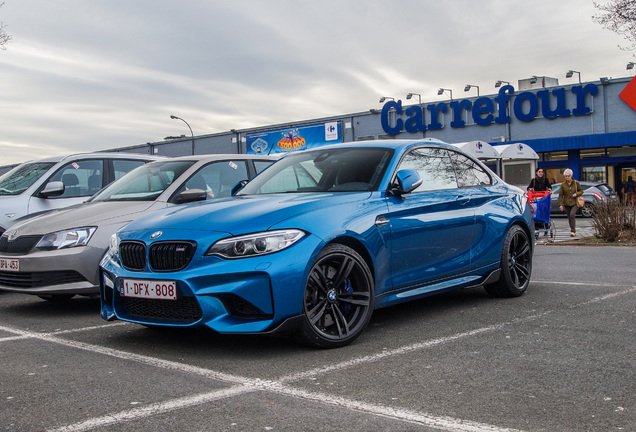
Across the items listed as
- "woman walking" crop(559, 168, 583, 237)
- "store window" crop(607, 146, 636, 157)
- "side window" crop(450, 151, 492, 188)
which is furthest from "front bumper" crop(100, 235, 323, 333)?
"store window" crop(607, 146, 636, 157)

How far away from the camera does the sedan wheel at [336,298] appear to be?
4.81 m

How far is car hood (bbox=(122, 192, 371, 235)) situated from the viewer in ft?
15.8

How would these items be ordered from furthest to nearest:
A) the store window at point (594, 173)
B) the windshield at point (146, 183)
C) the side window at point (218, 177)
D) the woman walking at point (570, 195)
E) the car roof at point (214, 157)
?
1. the store window at point (594, 173)
2. the woman walking at point (570, 195)
3. the car roof at point (214, 157)
4. the side window at point (218, 177)
5. the windshield at point (146, 183)

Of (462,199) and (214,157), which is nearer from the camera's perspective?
(462,199)

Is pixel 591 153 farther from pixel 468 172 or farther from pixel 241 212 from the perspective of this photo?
pixel 241 212

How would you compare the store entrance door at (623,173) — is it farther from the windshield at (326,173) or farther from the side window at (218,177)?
the windshield at (326,173)

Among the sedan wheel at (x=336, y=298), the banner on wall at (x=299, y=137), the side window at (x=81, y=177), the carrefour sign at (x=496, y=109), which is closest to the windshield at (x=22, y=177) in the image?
the side window at (x=81, y=177)

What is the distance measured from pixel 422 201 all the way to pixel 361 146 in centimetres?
79

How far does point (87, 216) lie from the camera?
7035 mm

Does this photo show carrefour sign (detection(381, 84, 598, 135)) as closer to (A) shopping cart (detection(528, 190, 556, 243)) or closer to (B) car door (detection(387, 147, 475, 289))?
(A) shopping cart (detection(528, 190, 556, 243))

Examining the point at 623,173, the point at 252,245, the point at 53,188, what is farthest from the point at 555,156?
the point at 252,245

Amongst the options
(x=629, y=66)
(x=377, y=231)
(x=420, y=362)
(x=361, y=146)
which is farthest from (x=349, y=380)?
(x=629, y=66)

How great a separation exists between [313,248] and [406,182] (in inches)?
46.1

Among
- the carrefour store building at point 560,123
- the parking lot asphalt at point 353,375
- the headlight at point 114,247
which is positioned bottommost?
the parking lot asphalt at point 353,375
